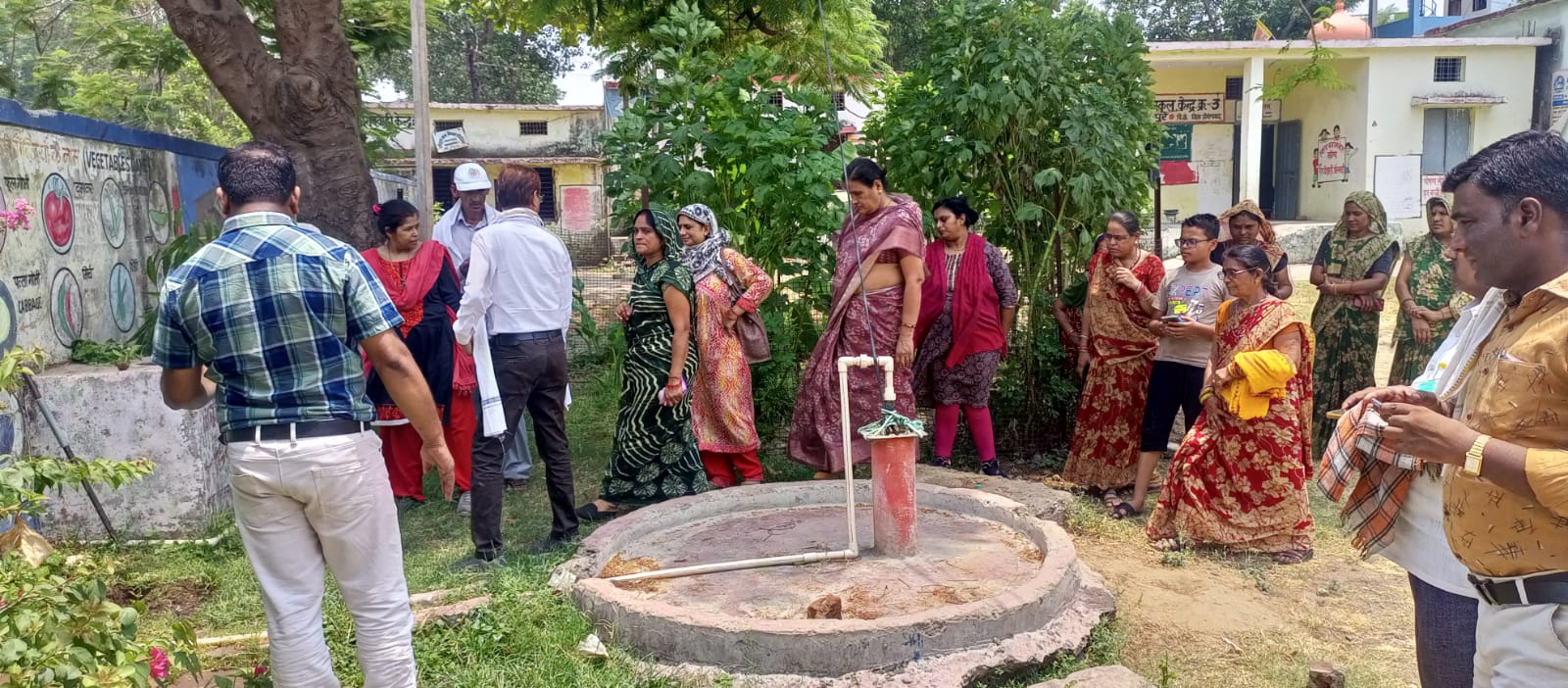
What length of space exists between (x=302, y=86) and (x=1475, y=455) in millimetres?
6512

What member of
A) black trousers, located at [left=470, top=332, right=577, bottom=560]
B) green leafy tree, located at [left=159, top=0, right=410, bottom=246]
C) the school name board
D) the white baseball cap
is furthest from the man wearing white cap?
the school name board

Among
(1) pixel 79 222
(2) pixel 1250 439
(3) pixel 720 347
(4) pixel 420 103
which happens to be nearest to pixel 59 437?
(1) pixel 79 222

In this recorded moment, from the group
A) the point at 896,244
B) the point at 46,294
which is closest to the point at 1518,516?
the point at 896,244

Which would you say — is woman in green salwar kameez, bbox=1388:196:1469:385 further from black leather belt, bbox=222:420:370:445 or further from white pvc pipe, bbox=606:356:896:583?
black leather belt, bbox=222:420:370:445

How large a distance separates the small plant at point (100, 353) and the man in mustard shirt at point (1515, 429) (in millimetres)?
5418

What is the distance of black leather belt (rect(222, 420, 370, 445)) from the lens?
2740 millimetres

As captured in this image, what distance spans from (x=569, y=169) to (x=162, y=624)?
2013 cm

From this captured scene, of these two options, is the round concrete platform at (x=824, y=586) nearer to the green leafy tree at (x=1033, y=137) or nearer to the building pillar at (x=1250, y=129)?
the green leafy tree at (x=1033, y=137)

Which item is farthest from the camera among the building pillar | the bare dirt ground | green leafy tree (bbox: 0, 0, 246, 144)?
the building pillar

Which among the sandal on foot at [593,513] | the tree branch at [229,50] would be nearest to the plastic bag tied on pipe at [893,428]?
the sandal on foot at [593,513]

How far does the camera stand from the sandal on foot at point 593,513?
5332 mm

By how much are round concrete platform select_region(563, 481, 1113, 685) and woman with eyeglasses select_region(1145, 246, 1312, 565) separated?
0.89 m

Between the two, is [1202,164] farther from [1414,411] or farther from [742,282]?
[1414,411]

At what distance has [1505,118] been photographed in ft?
59.4
